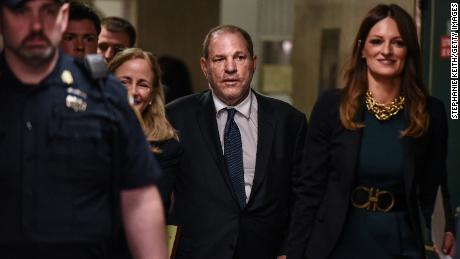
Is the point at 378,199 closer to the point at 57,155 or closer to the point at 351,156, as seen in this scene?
the point at 351,156

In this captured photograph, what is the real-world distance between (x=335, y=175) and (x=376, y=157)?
0.20 metres

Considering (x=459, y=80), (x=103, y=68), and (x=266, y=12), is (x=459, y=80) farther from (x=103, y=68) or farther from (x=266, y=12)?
(x=266, y=12)

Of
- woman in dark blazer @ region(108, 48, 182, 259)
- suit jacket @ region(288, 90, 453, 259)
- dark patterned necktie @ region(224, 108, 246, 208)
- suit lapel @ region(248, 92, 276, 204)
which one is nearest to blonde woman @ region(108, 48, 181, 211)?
woman in dark blazer @ region(108, 48, 182, 259)

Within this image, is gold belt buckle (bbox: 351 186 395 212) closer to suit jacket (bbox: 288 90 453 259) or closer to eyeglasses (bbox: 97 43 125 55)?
suit jacket (bbox: 288 90 453 259)

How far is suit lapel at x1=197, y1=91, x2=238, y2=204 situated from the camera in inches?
171

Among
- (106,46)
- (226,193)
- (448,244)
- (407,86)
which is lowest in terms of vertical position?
(448,244)

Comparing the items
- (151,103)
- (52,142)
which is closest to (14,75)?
(52,142)

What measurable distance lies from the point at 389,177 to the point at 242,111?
87 cm

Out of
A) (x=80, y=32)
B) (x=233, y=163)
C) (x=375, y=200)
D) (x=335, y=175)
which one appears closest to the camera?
(x=375, y=200)

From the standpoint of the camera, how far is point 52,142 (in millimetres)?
2824

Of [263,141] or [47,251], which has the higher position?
[263,141]

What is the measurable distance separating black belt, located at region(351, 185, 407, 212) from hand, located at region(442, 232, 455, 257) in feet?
0.89

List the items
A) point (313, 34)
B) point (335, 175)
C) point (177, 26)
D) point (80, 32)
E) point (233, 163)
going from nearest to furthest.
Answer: point (335, 175), point (233, 163), point (80, 32), point (313, 34), point (177, 26)

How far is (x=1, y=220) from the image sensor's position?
2.83 meters
